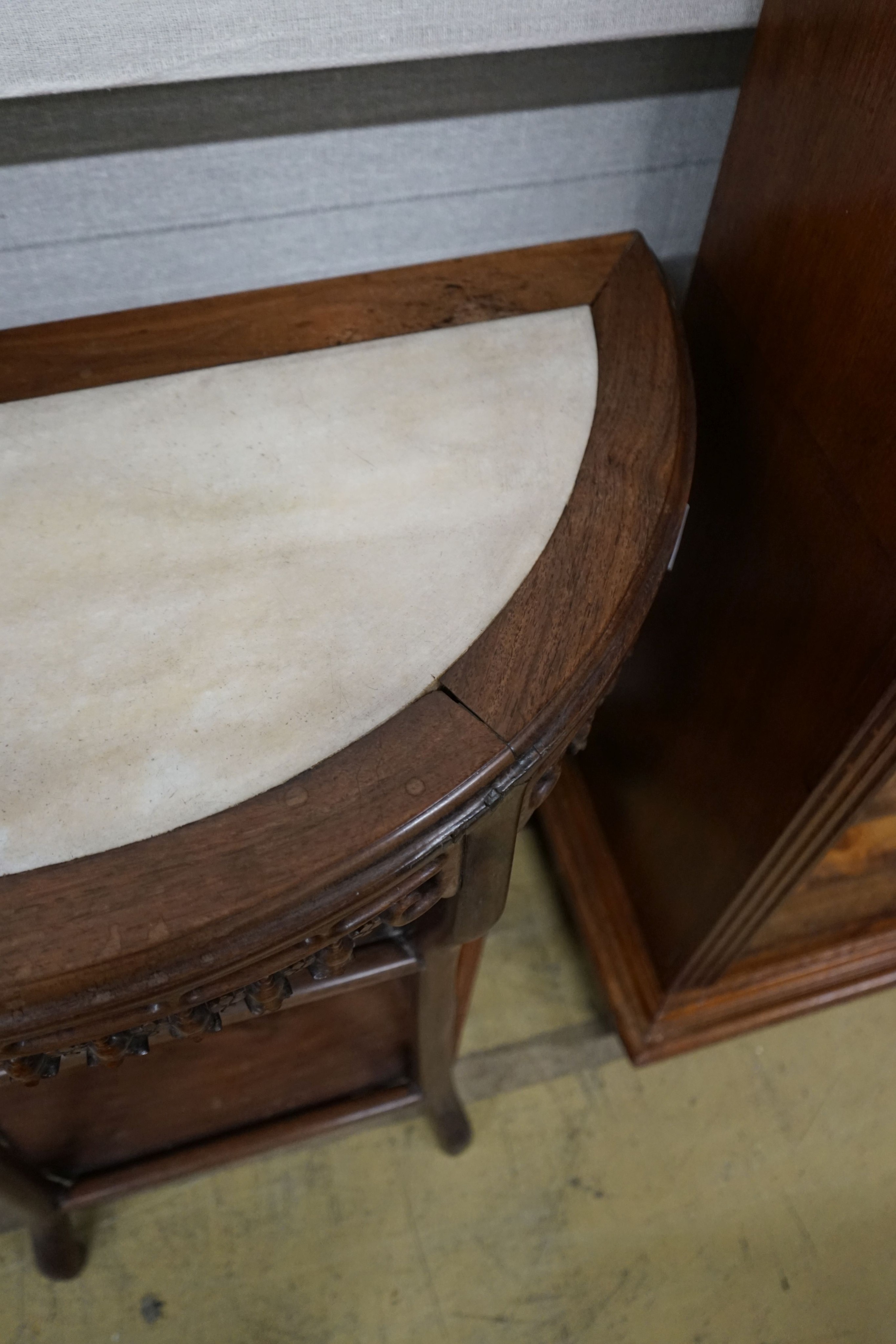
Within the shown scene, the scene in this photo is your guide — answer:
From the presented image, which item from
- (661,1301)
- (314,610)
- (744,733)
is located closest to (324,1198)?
(661,1301)

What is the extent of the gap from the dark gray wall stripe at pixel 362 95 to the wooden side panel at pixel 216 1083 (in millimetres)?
574

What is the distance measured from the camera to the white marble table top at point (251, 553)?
15.8 inches

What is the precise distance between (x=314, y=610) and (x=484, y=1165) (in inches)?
28.5

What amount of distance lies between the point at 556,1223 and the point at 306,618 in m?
0.74

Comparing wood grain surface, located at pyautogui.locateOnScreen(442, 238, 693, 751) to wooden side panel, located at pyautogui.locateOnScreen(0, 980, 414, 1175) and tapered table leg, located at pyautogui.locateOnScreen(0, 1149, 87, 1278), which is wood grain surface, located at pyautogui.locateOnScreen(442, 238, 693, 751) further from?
tapered table leg, located at pyautogui.locateOnScreen(0, 1149, 87, 1278)

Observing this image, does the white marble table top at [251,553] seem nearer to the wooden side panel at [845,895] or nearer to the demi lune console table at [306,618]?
the demi lune console table at [306,618]

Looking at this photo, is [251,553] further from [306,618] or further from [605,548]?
[605,548]

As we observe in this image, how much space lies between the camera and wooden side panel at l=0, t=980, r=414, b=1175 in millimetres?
708

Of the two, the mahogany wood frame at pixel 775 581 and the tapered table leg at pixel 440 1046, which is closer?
the mahogany wood frame at pixel 775 581

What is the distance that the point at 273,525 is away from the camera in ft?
1.56

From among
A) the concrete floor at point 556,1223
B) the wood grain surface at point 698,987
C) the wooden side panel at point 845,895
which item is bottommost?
the concrete floor at point 556,1223

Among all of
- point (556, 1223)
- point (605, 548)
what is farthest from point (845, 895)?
point (605, 548)

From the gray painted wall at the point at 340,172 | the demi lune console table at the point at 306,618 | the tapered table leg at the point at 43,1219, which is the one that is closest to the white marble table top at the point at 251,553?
the demi lune console table at the point at 306,618

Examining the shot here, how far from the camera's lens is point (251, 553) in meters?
0.46
